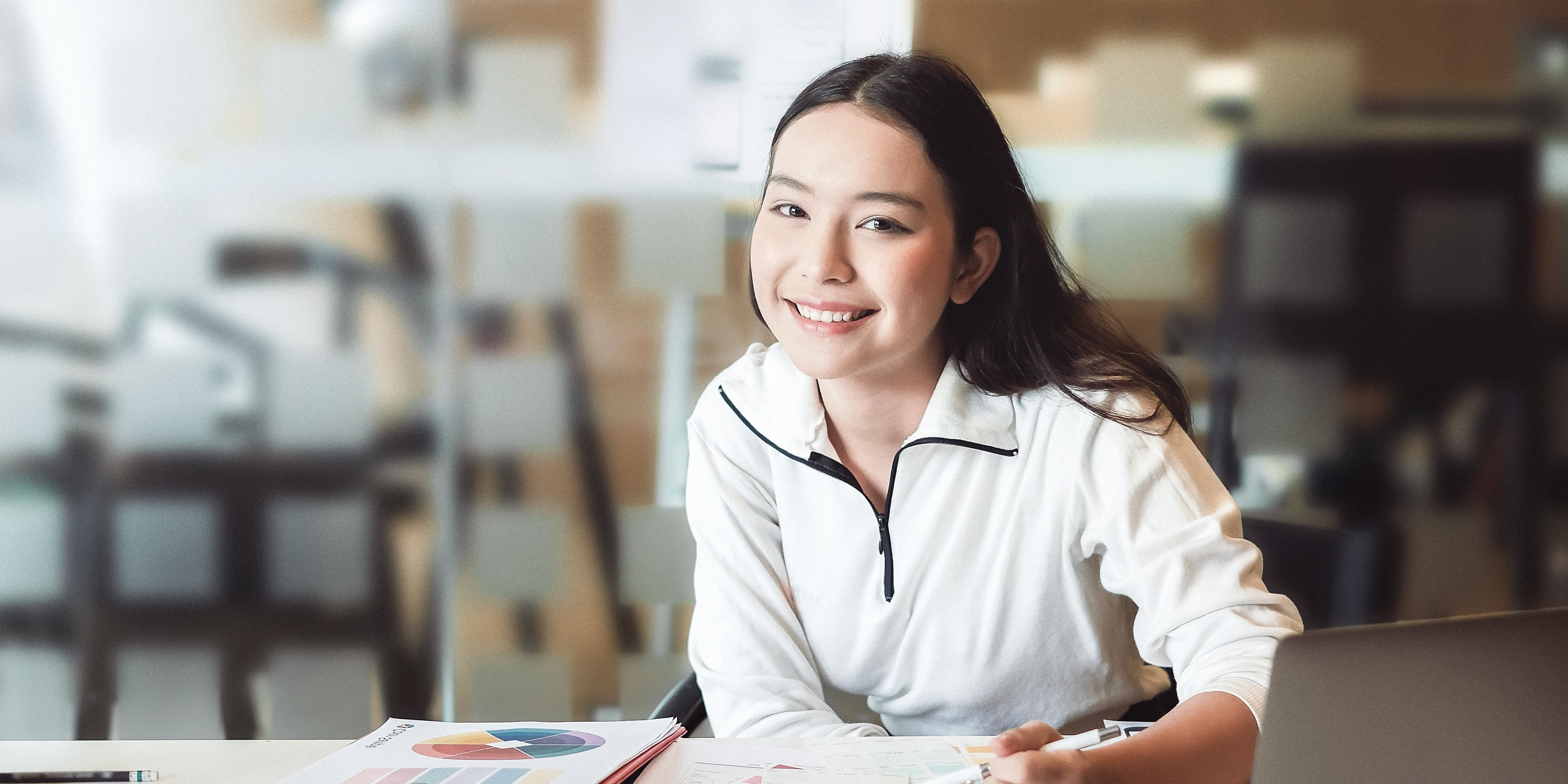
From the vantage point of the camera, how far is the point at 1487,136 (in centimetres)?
238

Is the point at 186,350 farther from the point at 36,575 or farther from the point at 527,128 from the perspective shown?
the point at 527,128

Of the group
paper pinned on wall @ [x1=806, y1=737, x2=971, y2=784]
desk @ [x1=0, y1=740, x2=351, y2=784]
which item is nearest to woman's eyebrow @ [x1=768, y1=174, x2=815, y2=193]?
paper pinned on wall @ [x1=806, y1=737, x2=971, y2=784]

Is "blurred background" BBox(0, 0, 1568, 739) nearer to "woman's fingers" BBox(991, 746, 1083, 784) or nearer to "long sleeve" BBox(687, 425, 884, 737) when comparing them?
"long sleeve" BBox(687, 425, 884, 737)

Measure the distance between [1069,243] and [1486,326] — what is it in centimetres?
95

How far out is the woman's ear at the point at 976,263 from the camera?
1.23 metres

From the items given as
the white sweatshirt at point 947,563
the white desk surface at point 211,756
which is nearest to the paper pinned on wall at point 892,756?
the white desk surface at point 211,756

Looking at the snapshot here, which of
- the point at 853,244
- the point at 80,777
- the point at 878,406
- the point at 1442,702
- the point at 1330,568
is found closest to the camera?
the point at 1442,702

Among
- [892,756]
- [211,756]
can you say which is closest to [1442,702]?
[892,756]

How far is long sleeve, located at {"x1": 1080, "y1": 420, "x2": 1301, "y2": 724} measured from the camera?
100cm

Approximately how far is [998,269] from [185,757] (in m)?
0.94

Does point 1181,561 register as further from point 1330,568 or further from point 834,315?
point 1330,568

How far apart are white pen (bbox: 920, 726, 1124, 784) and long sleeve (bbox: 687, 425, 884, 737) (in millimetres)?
302

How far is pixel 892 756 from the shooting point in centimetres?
91

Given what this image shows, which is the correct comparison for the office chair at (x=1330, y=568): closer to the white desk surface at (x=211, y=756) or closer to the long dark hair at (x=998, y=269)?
the long dark hair at (x=998, y=269)
